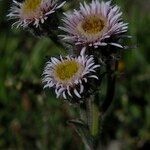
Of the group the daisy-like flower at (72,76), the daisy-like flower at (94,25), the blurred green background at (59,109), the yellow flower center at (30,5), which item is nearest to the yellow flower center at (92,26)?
the daisy-like flower at (94,25)

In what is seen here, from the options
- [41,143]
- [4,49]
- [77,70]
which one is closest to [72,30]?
[77,70]

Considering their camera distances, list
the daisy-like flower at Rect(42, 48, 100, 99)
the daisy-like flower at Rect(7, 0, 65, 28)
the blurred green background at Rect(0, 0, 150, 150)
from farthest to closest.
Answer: the blurred green background at Rect(0, 0, 150, 150), the daisy-like flower at Rect(7, 0, 65, 28), the daisy-like flower at Rect(42, 48, 100, 99)

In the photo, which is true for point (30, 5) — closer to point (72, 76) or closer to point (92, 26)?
point (92, 26)

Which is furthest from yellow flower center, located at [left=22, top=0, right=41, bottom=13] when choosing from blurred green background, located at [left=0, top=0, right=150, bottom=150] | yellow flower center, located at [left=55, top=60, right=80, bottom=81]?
blurred green background, located at [left=0, top=0, right=150, bottom=150]

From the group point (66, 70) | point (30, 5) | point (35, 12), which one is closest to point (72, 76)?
point (66, 70)

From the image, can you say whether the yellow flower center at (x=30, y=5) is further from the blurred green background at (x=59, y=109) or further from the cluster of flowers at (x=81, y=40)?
the blurred green background at (x=59, y=109)

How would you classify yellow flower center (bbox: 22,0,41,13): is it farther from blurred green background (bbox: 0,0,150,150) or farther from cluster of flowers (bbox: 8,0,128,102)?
blurred green background (bbox: 0,0,150,150)
